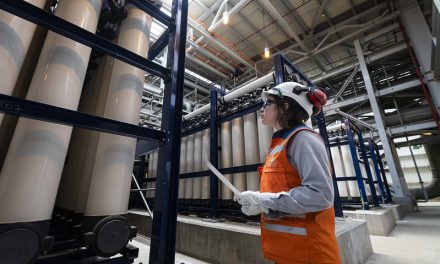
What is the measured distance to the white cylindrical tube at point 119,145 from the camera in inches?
36.3

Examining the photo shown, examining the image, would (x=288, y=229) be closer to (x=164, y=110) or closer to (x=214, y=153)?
(x=164, y=110)

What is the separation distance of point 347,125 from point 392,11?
144 inches

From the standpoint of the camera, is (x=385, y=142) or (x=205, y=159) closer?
(x=205, y=159)

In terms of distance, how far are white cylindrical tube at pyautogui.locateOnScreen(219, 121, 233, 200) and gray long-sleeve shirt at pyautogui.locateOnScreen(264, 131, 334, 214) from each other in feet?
6.17

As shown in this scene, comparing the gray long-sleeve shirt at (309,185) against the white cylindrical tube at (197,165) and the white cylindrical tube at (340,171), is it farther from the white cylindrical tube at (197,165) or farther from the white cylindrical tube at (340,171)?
the white cylindrical tube at (340,171)

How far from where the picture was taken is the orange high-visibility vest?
77cm

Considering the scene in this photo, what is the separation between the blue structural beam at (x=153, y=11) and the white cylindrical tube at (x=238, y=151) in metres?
1.70

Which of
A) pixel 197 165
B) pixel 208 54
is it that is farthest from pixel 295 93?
pixel 208 54

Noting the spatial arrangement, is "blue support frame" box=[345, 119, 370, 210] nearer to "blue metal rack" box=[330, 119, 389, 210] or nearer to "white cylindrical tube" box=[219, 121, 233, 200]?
"blue metal rack" box=[330, 119, 389, 210]

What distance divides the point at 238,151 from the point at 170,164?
171 centimetres

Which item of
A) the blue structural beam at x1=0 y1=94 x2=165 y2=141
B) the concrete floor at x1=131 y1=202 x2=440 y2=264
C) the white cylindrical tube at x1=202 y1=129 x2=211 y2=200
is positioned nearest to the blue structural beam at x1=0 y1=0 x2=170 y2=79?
the blue structural beam at x1=0 y1=94 x2=165 y2=141

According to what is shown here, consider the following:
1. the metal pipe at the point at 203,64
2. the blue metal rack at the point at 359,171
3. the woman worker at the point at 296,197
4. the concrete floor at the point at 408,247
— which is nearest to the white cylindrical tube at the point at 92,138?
the woman worker at the point at 296,197

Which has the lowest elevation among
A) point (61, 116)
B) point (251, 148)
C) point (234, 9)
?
point (61, 116)

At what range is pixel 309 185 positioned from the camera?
0.79m
